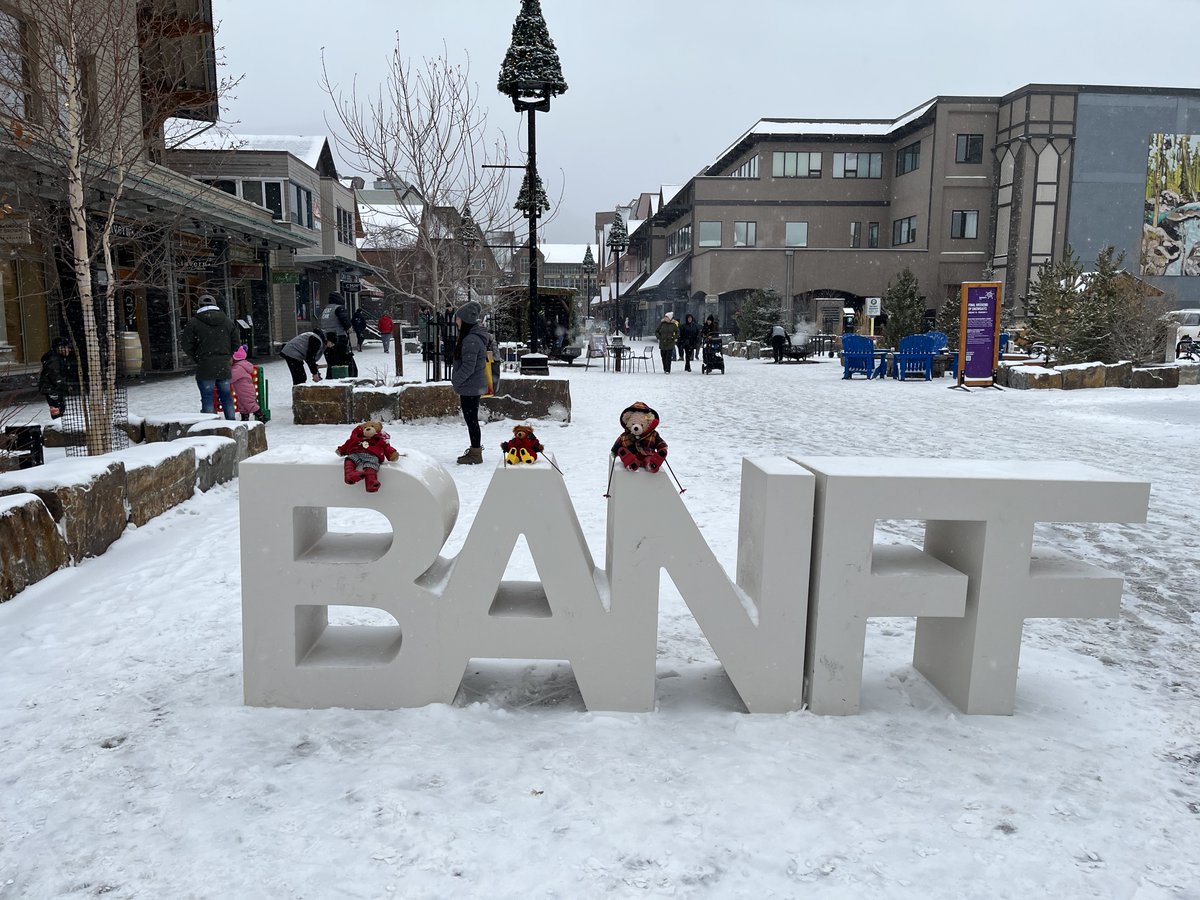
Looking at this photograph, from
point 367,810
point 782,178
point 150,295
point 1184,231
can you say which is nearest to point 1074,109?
point 1184,231

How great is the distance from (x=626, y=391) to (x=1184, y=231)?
112 feet

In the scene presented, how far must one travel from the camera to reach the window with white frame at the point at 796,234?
40.2m

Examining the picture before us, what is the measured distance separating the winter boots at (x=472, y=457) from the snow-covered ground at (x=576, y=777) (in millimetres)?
3839

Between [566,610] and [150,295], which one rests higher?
[150,295]

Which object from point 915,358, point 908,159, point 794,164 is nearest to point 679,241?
point 794,164

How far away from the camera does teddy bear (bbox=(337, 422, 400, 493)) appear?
2.99m

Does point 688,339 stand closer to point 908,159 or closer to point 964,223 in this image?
point 964,223

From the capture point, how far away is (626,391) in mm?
16469

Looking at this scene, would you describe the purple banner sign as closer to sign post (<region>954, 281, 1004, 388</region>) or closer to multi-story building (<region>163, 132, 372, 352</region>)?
sign post (<region>954, 281, 1004, 388</region>)

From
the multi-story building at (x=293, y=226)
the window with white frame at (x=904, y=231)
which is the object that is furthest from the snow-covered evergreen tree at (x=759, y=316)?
the multi-story building at (x=293, y=226)

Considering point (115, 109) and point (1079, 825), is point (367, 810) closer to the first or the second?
point (1079, 825)

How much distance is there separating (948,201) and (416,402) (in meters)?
33.5

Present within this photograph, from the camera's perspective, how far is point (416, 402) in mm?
10961

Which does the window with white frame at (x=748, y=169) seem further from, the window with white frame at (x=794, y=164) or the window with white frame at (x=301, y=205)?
the window with white frame at (x=301, y=205)
